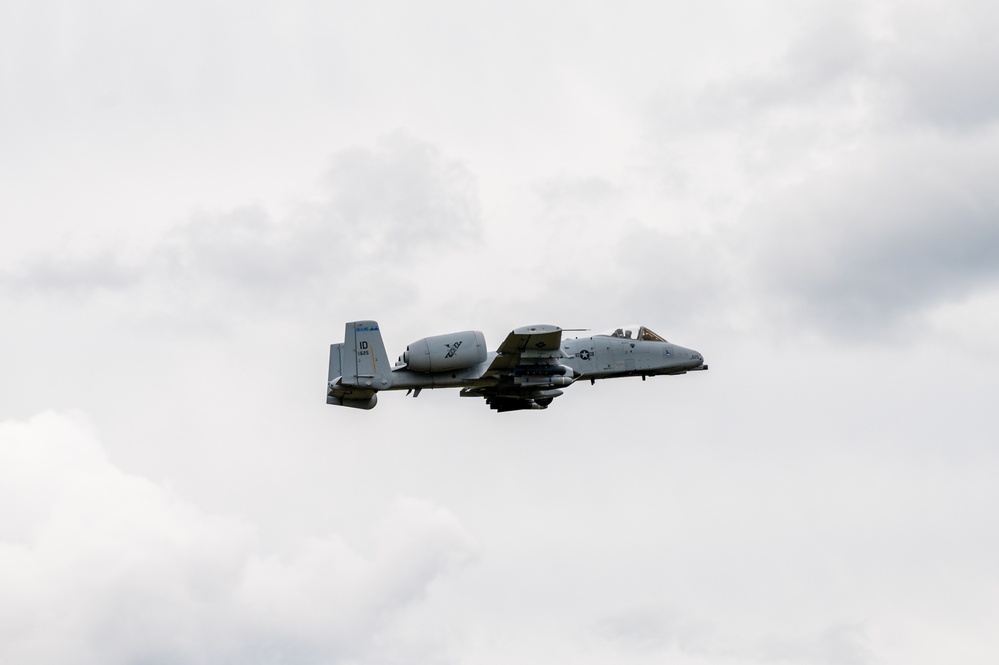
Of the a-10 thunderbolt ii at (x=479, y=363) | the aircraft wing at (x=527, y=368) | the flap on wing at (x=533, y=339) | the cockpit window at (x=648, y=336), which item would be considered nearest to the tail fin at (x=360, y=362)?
the a-10 thunderbolt ii at (x=479, y=363)

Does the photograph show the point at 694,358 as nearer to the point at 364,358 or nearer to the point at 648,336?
the point at 648,336

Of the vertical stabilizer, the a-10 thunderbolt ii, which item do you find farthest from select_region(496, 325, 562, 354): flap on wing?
the vertical stabilizer

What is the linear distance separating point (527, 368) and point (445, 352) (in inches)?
206

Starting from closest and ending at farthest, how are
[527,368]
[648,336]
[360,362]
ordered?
1. [360,362]
2. [527,368]
3. [648,336]

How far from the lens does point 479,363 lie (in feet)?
252

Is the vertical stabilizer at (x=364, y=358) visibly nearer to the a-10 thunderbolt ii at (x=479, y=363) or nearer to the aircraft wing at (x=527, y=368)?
the a-10 thunderbolt ii at (x=479, y=363)

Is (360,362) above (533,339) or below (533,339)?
below

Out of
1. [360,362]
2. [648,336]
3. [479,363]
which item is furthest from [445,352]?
[648,336]

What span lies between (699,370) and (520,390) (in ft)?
38.9

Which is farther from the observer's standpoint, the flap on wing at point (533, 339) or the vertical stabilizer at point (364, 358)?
the vertical stabilizer at point (364, 358)

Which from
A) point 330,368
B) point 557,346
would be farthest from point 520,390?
point 330,368

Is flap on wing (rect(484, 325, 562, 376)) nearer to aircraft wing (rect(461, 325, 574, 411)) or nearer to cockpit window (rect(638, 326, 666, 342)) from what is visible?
aircraft wing (rect(461, 325, 574, 411))

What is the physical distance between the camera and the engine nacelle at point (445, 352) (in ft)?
247

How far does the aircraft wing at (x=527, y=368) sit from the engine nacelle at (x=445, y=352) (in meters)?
1.51
